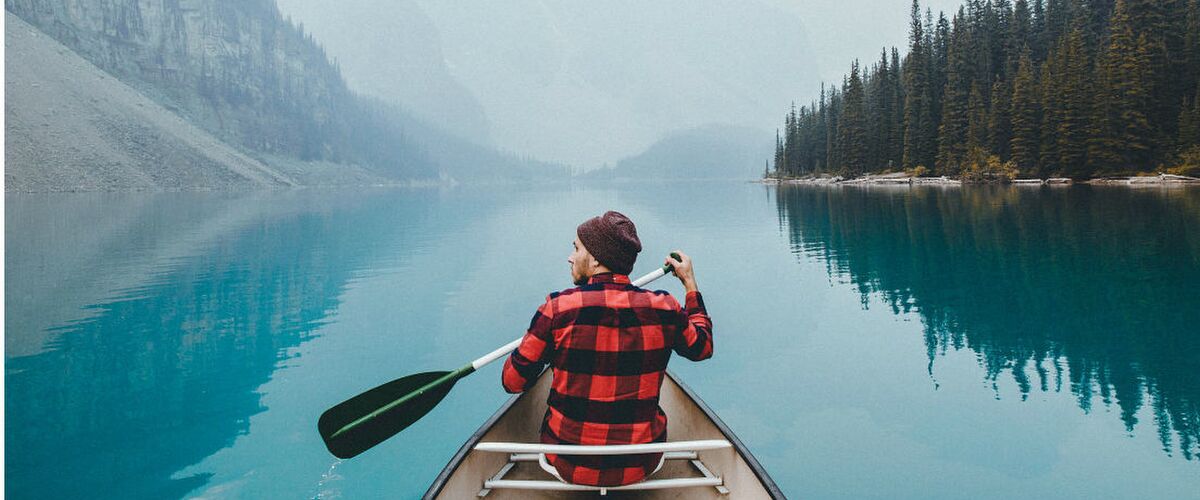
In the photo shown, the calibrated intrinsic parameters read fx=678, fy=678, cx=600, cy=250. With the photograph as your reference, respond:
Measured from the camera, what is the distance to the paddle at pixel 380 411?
5.55 meters

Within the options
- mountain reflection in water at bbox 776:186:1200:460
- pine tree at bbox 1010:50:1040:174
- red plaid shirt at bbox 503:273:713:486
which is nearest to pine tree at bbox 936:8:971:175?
pine tree at bbox 1010:50:1040:174

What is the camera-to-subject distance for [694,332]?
14.6 ft

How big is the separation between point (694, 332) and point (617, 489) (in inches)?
49.2

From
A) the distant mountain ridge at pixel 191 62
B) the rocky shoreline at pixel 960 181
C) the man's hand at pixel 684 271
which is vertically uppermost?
the distant mountain ridge at pixel 191 62

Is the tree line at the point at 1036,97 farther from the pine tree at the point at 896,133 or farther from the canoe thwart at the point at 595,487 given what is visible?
the canoe thwart at the point at 595,487

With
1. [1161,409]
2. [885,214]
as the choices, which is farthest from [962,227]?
[1161,409]

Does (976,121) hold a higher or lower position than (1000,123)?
higher

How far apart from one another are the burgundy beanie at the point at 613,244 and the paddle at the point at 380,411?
4.22 ft

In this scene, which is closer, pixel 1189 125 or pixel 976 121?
pixel 1189 125

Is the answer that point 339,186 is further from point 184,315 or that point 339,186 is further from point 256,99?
point 184,315

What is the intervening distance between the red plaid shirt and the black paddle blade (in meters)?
1.58

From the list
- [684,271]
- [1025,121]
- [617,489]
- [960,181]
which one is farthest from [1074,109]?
[617,489]

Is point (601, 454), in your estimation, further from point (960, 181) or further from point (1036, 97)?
point (960, 181)

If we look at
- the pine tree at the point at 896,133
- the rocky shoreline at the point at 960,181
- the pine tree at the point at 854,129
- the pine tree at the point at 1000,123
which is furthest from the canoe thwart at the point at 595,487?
the pine tree at the point at 854,129
